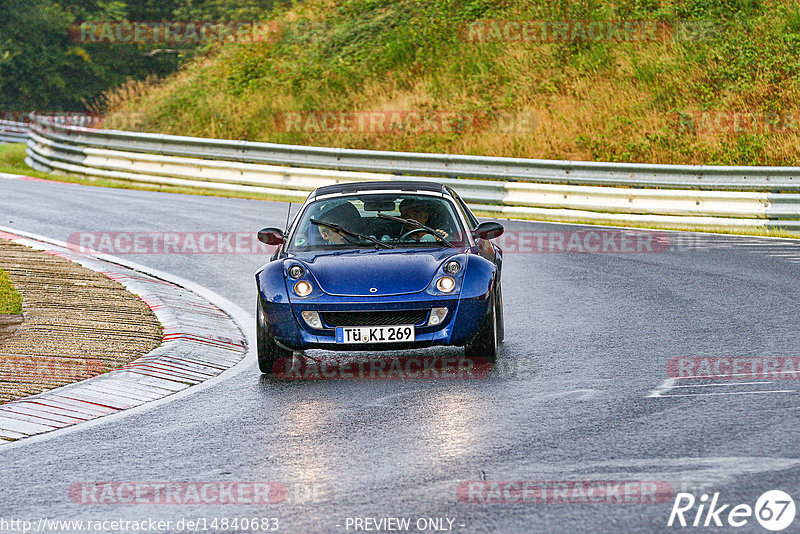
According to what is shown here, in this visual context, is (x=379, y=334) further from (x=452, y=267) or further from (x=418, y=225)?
(x=418, y=225)

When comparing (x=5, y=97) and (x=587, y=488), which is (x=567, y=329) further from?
(x=5, y=97)

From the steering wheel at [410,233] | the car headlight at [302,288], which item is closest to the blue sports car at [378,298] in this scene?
the car headlight at [302,288]

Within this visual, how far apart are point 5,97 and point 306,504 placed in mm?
52610

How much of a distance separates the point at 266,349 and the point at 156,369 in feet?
2.78

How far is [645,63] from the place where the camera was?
2611 cm

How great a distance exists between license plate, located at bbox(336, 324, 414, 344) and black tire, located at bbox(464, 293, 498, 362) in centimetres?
56

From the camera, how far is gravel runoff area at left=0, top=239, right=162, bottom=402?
792 centimetres

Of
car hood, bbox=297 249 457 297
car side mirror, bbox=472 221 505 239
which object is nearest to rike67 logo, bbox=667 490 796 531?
car hood, bbox=297 249 457 297

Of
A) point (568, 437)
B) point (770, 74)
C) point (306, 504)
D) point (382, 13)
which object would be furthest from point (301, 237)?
point (382, 13)

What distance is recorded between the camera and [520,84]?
89.5ft

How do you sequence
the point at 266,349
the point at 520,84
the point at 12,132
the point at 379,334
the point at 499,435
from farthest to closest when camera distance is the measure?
the point at 12,132
the point at 520,84
the point at 266,349
the point at 379,334
the point at 499,435

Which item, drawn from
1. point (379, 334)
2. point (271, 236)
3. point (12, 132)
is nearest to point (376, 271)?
point (379, 334)

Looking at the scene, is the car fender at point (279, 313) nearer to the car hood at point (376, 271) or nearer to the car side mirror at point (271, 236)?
the car hood at point (376, 271)

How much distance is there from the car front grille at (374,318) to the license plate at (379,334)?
0.04m
